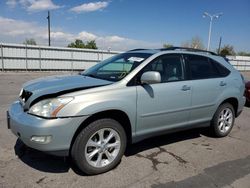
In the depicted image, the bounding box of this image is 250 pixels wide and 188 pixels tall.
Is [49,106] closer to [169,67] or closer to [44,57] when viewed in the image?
[169,67]

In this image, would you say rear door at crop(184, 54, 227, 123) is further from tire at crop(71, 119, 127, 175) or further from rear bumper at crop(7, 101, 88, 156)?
rear bumper at crop(7, 101, 88, 156)

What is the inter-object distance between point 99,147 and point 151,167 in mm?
849

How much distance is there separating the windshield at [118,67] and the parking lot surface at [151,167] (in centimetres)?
129

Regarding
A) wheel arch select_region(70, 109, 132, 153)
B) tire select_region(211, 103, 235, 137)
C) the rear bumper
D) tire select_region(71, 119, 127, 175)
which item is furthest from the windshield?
tire select_region(211, 103, 235, 137)

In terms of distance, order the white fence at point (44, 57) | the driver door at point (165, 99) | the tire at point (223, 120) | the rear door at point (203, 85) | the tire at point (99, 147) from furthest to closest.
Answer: the white fence at point (44, 57)
the tire at point (223, 120)
the rear door at point (203, 85)
the driver door at point (165, 99)
the tire at point (99, 147)

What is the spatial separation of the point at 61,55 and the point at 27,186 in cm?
1910

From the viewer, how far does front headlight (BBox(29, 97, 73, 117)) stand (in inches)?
121

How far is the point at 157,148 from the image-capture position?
449 cm

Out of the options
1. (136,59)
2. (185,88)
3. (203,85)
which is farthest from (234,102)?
(136,59)

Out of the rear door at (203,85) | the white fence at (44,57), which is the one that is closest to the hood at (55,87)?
the rear door at (203,85)

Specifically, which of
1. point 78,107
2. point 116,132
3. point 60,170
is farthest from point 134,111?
point 60,170

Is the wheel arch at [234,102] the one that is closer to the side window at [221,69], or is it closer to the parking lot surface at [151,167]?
the side window at [221,69]

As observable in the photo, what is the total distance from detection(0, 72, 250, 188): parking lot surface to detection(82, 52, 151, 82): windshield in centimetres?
129

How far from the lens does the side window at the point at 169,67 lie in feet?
13.6
